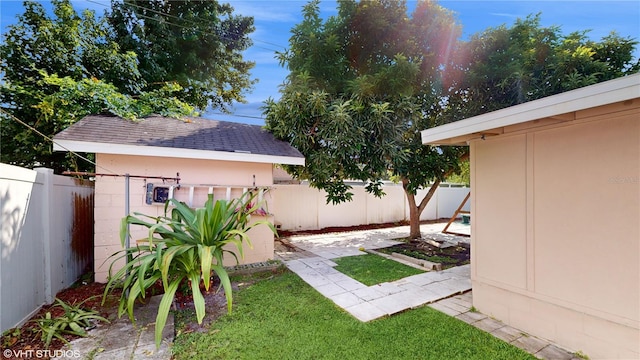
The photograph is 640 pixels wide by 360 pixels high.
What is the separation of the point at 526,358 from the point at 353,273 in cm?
295

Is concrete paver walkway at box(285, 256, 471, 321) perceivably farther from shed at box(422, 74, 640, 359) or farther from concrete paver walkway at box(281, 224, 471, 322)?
shed at box(422, 74, 640, 359)

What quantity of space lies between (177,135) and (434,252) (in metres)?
6.64

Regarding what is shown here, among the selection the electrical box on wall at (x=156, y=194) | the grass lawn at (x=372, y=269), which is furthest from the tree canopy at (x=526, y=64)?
the electrical box on wall at (x=156, y=194)

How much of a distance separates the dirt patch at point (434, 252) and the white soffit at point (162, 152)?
3.77 metres

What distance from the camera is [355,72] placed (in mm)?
7578

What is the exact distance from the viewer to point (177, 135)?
542 centimetres

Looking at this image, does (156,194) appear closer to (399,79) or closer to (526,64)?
(399,79)

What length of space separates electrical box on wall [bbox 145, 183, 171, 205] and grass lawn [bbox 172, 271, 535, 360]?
→ 2.45 m

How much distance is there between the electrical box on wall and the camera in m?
4.80

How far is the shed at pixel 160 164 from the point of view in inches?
177

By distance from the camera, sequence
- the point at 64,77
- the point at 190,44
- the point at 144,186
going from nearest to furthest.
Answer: the point at 144,186
the point at 64,77
the point at 190,44

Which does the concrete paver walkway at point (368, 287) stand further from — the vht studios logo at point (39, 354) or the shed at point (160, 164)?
the vht studios logo at point (39, 354)

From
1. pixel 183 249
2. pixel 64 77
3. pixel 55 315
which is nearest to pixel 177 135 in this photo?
pixel 183 249

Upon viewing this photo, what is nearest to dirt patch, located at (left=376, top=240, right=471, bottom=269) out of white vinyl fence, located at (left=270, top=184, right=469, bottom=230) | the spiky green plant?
white vinyl fence, located at (left=270, top=184, right=469, bottom=230)
